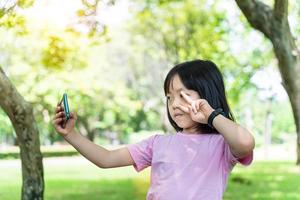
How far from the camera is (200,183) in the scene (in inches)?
89.4

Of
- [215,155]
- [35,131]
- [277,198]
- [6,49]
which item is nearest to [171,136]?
[215,155]

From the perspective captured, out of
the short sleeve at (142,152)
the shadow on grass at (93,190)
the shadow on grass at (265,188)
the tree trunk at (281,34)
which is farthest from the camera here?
the shadow on grass at (265,188)

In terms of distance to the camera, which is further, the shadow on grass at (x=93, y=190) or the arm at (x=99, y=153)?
the shadow on grass at (x=93, y=190)

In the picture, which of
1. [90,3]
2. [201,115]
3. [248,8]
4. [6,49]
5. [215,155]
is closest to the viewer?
[201,115]

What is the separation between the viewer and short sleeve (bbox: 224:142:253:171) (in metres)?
2.25

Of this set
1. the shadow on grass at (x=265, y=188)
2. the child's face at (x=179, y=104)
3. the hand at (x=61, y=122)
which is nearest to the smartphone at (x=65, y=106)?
the hand at (x=61, y=122)

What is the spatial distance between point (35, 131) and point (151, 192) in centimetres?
312

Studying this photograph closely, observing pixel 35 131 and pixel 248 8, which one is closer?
pixel 35 131

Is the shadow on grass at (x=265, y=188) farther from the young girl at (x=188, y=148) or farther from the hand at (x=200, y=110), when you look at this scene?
the hand at (x=200, y=110)

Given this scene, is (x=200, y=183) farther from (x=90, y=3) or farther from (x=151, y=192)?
(x=90, y=3)

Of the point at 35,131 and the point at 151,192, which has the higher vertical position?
the point at 151,192

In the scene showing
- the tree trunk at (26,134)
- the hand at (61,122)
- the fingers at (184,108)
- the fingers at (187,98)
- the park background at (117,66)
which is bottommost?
the park background at (117,66)

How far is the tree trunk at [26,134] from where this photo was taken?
16.5 feet

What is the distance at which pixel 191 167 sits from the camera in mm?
2293
